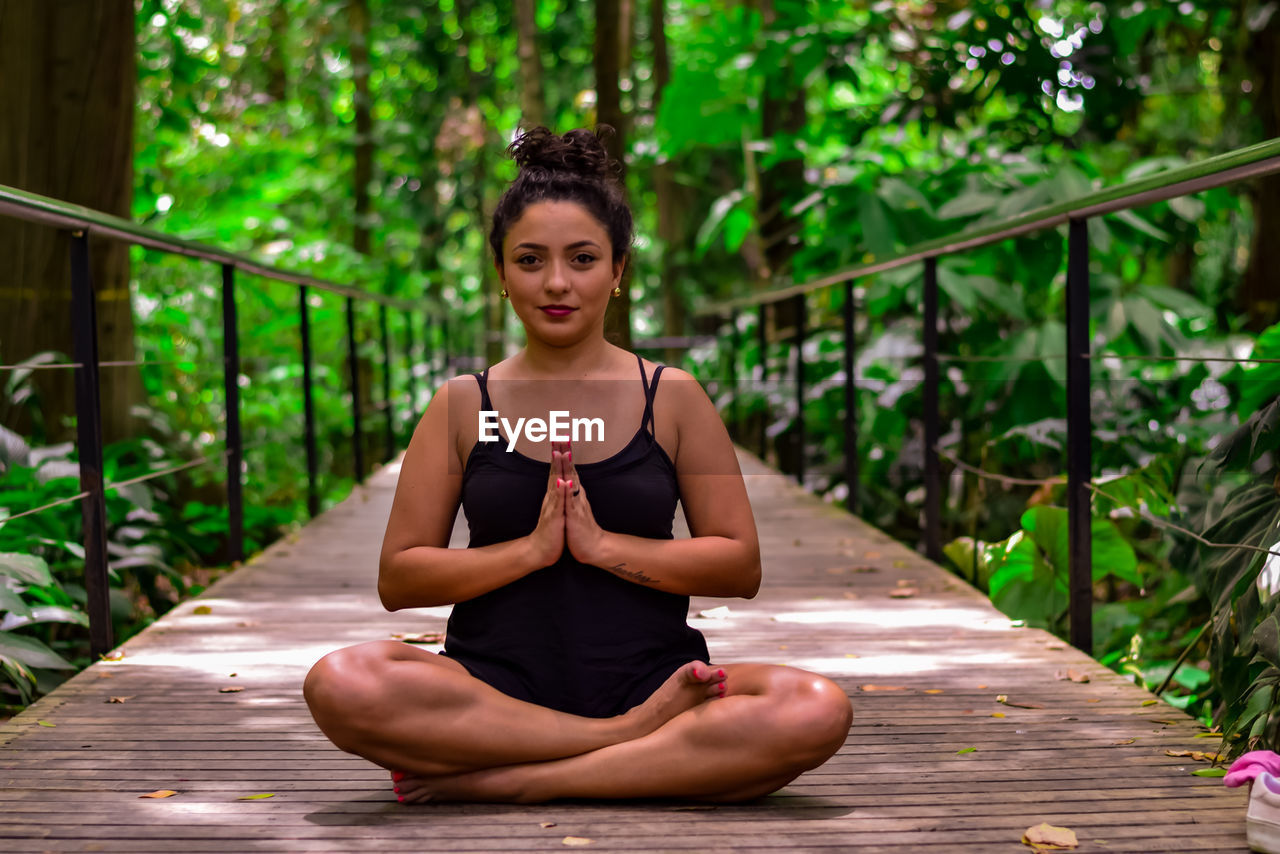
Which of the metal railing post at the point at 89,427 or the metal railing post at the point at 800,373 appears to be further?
the metal railing post at the point at 800,373

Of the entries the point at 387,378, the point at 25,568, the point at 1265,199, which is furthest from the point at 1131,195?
the point at 1265,199

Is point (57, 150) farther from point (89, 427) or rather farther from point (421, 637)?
point (421, 637)

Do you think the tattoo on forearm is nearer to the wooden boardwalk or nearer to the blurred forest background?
the wooden boardwalk

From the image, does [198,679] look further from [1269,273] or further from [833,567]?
[1269,273]

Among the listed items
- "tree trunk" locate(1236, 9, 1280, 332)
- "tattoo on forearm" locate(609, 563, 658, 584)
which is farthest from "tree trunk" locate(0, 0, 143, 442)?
"tree trunk" locate(1236, 9, 1280, 332)

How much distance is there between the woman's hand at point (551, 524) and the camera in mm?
1873

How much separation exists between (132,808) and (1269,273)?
7100 millimetres

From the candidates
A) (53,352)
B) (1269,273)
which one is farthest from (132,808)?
(1269,273)

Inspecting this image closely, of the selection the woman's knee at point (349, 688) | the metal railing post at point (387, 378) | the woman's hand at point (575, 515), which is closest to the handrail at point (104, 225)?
the woman's knee at point (349, 688)

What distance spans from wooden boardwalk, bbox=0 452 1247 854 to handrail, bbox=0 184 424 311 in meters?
1.04

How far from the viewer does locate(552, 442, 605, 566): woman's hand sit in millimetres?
1881

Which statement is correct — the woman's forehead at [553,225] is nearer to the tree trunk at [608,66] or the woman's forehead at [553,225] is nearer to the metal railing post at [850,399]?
the metal railing post at [850,399]

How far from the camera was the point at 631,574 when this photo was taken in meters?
1.93

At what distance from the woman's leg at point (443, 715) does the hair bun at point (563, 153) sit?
0.80 meters
